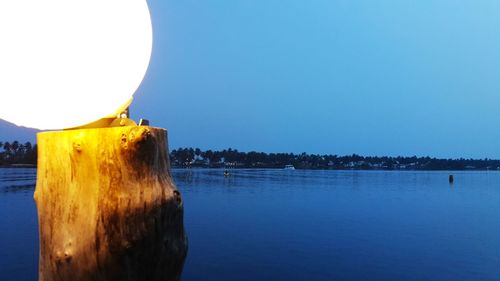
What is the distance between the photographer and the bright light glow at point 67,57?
1.54m

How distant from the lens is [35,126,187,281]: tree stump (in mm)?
1712

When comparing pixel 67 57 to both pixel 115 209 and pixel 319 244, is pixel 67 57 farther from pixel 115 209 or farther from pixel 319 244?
pixel 319 244

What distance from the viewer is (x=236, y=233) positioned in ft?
81.8

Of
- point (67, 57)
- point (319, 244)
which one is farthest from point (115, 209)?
point (319, 244)

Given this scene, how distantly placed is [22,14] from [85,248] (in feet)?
3.37

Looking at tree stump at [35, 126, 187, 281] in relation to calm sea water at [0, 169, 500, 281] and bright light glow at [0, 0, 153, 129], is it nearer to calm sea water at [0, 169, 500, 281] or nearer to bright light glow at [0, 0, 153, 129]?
bright light glow at [0, 0, 153, 129]

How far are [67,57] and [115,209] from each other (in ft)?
2.21

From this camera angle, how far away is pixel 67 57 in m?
1.56

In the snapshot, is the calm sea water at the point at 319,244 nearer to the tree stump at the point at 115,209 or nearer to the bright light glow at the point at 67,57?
the tree stump at the point at 115,209

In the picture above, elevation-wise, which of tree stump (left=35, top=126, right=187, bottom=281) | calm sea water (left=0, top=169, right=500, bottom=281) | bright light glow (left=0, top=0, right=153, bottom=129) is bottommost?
calm sea water (left=0, top=169, right=500, bottom=281)

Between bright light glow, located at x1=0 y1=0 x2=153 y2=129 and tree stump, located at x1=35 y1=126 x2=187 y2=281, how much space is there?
0.16 metres

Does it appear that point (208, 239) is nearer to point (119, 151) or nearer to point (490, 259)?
point (490, 259)

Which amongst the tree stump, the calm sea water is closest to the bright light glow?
the tree stump

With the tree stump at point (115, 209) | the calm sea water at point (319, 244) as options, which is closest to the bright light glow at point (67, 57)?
the tree stump at point (115, 209)
